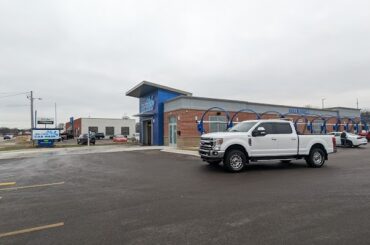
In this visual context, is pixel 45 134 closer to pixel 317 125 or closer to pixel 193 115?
pixel 193 115

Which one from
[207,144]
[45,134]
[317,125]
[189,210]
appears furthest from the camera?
[317,125]

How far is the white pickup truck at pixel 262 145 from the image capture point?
11.6 meters

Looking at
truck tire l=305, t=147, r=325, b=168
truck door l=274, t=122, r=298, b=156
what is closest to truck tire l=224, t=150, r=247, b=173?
truck door l=274, t=122, r=298, b=156

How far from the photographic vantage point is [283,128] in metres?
12.7

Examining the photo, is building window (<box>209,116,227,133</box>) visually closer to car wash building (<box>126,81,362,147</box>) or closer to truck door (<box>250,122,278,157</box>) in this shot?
car wash building (<box>126,81,362,147</box>)

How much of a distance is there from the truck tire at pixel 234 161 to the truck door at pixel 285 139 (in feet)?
5.88

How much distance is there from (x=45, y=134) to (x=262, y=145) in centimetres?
2979

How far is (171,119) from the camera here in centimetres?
3094

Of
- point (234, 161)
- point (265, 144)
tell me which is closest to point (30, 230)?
point (234, 161)

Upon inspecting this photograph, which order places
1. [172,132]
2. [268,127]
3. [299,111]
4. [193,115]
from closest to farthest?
1. [268,127]
2. [193,115]
3. [172,132]
4. [299,111]

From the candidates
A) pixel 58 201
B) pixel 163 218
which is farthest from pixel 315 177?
pixel 58 201

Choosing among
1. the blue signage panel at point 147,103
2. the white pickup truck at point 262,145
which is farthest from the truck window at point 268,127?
the blue signage panel at point 147,103

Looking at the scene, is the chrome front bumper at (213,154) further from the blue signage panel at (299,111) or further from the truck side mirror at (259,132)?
the blue signage panel at (299,111)

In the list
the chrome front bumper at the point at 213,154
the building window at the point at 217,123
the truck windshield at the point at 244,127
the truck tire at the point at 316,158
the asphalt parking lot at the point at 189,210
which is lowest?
the asphalt parking lot at the point at 189,210
